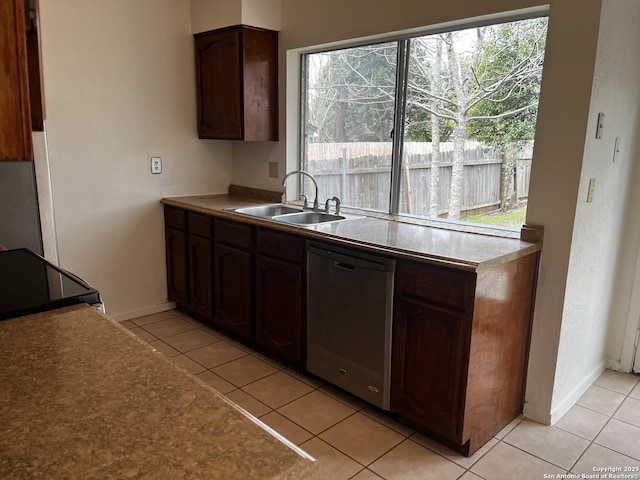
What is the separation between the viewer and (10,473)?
26.4 inches

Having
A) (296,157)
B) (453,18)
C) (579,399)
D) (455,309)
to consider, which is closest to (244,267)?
(296,157)

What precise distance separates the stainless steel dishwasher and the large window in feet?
2.54

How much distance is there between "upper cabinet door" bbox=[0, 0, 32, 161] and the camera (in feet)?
2.81

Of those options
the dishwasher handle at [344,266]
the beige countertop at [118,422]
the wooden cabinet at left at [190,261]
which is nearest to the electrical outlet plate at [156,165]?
the wooden cabinet at left at [190,261]

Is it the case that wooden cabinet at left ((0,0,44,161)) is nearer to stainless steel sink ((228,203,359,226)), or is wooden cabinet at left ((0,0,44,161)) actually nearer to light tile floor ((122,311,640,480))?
light tile floor ((122,311,640,480))

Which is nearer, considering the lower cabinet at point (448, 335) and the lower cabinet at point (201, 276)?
the lower cabinet at point (448, 335)

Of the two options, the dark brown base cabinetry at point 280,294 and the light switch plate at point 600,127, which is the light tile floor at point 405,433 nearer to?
the dark brown base cabinetry at point 280,294

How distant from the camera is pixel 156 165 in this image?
3580 mm

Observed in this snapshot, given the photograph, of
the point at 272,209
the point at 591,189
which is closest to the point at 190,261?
the point at 272,209

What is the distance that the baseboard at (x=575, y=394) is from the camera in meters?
2.40

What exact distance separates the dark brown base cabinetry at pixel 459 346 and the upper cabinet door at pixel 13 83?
1570mm

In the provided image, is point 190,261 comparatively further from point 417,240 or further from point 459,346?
point 459,346

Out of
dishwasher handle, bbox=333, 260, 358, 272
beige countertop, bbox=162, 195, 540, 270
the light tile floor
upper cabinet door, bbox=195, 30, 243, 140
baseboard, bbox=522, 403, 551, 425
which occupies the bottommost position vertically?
the light tile floor

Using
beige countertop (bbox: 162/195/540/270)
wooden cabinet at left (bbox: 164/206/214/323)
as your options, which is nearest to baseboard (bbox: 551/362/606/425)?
beige countertop (bbox: 162/195/540/270)
